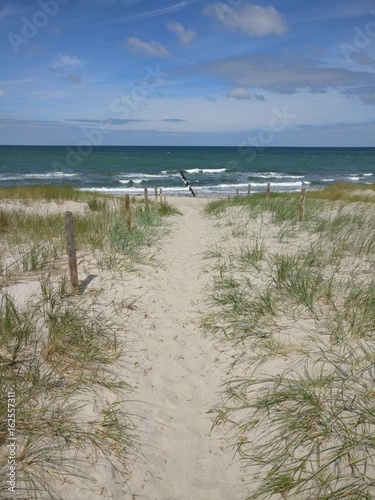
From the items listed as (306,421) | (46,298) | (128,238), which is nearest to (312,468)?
(306,421)

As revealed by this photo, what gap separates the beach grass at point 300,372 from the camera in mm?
2680

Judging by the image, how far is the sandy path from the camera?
9.27 ft

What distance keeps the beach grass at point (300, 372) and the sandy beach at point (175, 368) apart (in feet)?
0.13

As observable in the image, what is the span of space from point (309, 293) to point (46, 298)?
3844 mm

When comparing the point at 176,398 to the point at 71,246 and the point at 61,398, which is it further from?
the point at 71,246

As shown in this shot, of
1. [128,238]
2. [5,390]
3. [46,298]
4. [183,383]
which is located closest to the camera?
[5,390]

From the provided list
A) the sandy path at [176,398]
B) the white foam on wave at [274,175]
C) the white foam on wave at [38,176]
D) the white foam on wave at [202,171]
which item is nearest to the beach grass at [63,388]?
the sandy path at [176,398]

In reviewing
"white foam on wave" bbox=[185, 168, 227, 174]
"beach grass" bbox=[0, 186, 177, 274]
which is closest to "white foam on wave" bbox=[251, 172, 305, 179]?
"white foam on wave" bbox=[185, 168, 227, 174]

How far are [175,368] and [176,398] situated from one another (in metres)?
0.51

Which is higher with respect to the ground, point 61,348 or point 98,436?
point 61,348

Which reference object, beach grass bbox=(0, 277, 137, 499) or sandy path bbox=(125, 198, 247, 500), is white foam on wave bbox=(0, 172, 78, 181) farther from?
beach grass bbox=(0, 277, 137, 499)

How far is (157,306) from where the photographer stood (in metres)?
5.77

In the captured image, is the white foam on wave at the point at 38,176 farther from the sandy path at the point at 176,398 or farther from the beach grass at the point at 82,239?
the sandy path at the point at 176,398

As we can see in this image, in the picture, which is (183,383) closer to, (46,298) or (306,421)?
(306,421)
